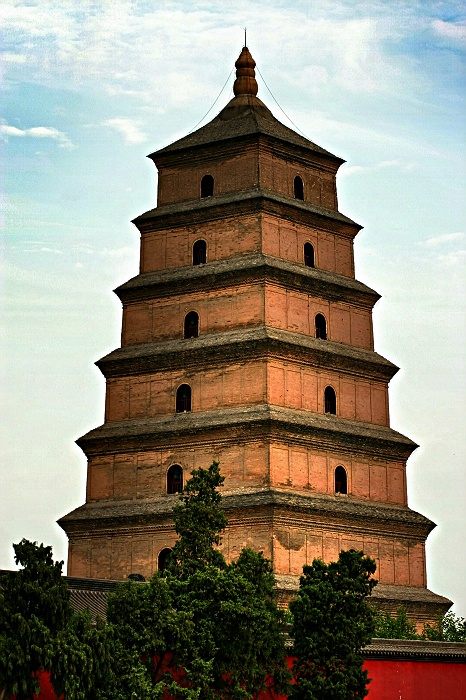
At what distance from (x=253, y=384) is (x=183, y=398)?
2.42 meters

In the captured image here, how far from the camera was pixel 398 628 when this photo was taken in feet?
131

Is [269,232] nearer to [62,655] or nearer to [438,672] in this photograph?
[438,672]

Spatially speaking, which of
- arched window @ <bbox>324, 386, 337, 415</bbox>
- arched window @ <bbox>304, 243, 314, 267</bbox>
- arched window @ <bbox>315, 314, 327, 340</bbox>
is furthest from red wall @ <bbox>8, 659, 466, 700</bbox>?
arched window @ <bbox>304, 243, 314, 267</bbox>

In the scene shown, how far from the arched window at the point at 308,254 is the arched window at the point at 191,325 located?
374cm

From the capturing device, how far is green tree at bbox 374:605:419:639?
39.7 metres

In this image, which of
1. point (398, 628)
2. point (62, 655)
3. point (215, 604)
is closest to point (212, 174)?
point (398, 628)

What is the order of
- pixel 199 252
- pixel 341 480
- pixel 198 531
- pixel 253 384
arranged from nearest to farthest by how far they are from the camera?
pixel 198 531 → pixel 253 384 → pixel 341 480 → pixel 199 252

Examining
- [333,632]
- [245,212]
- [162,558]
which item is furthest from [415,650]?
[245,212]

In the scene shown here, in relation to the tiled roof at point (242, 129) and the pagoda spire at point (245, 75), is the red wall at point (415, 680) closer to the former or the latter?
the tiled roof at point (242, 129)

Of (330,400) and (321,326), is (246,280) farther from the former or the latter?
(330,400)

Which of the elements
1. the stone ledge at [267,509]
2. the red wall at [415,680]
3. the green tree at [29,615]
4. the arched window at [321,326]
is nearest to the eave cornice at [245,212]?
the arched window at [321,326]

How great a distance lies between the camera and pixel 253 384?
42781 millimetres

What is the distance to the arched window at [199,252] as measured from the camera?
45.7 m

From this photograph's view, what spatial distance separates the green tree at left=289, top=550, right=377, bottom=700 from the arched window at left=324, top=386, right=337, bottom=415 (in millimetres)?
11905
